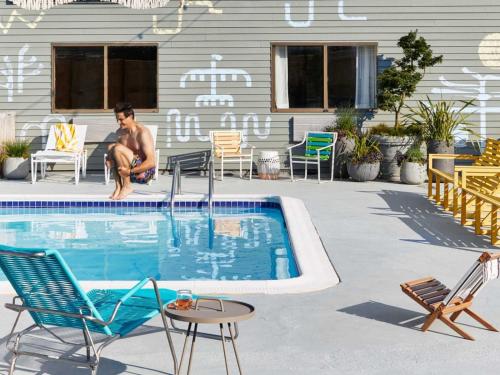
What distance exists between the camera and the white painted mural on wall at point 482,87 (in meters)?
13.7

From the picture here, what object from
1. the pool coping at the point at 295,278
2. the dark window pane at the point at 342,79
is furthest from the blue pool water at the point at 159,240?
the dark window pane at the point at 342,79

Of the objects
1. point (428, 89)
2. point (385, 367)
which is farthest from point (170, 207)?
point (385, 367)

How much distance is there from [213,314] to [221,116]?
983 centimetres

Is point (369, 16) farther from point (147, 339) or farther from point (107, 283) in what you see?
point (147, 339)

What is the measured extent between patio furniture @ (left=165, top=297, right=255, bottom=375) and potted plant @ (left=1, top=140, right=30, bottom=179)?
30.0 feet

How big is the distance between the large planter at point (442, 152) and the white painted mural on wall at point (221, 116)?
2.53 meters

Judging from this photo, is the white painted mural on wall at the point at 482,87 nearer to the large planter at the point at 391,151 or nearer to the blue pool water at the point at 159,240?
the large planter at the point at 391,151

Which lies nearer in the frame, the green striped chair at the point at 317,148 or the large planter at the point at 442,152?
the large planter at the point at 442,152

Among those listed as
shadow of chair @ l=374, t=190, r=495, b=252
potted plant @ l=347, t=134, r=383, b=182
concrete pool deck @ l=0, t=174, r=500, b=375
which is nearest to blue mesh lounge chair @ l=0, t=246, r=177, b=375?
concrete pool deck @ l=0, t=174, r=500, b=375

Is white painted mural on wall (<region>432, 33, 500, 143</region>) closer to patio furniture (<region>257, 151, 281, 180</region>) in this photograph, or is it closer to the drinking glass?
patio furniture (<region>257, 151, 281, 180</region>)

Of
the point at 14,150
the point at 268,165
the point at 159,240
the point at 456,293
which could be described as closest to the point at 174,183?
the point at 159,240

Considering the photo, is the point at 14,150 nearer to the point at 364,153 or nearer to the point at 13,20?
the point at 13,20

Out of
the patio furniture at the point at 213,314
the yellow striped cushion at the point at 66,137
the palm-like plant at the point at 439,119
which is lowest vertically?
the patio furniture at the point at 213,314

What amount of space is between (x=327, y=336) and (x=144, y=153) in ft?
16.2
